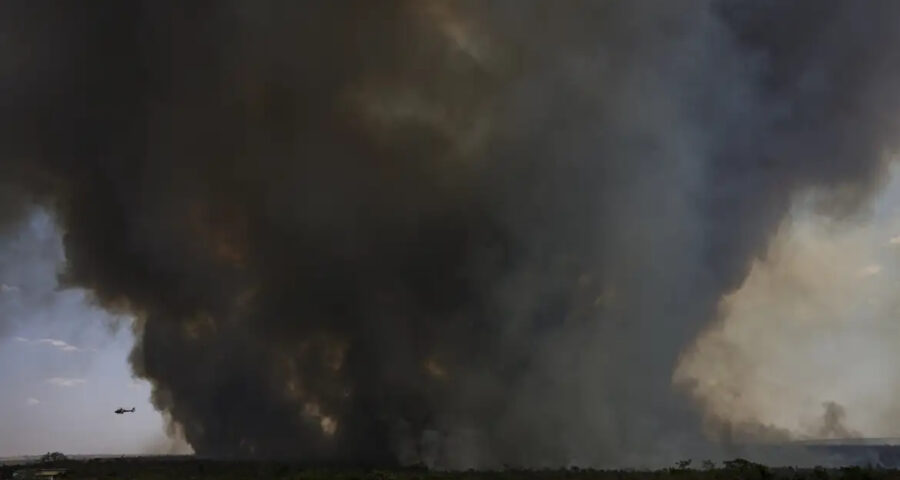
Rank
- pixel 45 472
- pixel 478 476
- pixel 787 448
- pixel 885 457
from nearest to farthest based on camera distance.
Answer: pixel 478 476 < pixel 45 472 < pixel 787 448 < pixel 885 457

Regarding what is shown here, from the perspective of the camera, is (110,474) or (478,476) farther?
(110,474)

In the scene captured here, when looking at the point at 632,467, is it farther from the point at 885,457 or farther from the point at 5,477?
the point at 885,457

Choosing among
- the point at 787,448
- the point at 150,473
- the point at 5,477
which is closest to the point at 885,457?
the point at 787,448

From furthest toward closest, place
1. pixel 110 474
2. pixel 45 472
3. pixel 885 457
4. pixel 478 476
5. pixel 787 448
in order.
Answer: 1. pixel 885 457
2. pixel 787 448
3. pixel 45 472
4. pixel 110 474
5. pixel 478 476

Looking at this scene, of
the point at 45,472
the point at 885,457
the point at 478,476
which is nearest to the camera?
the point at 478,476

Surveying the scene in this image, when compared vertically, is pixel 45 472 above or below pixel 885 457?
below

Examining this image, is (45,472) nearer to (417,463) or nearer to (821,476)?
(417,463)

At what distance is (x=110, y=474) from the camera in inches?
3110

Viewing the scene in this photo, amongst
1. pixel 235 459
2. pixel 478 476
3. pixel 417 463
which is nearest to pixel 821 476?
pixel 478 476

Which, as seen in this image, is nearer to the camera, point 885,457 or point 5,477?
point 5,477

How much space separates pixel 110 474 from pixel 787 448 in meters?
105

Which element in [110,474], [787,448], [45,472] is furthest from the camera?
[787,448]

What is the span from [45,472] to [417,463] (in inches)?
1499

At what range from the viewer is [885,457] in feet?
571
